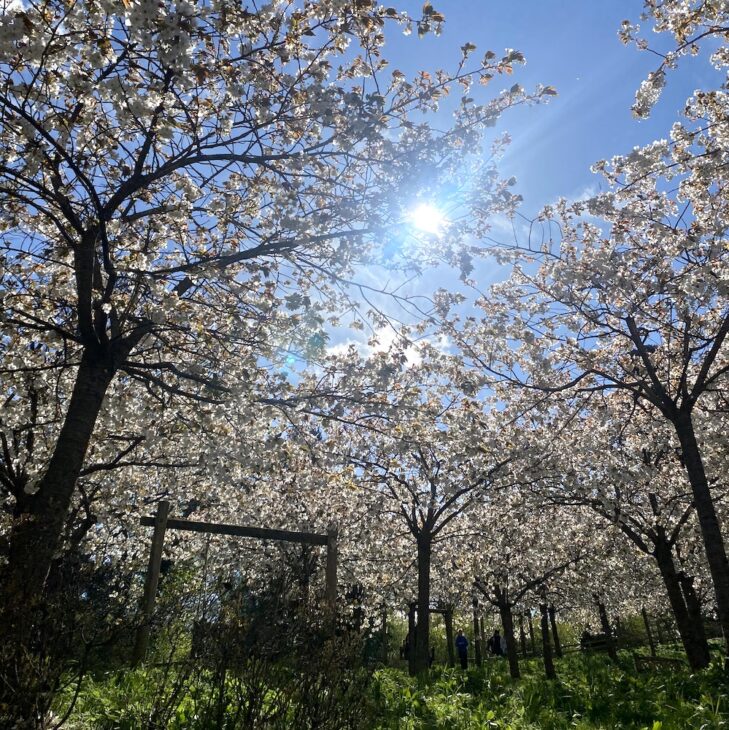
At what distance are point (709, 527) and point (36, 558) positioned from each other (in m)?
8.14

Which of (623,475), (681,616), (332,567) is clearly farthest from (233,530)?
(681,616)

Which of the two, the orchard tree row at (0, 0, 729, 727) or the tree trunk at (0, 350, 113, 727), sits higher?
the orchard tree row at (0, 0, 729, 727)

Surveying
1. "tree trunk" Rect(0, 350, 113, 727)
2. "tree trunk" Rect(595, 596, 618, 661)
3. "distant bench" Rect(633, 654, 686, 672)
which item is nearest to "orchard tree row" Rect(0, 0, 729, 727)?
"tree trunk" Rect(0, 350, 113, 727)

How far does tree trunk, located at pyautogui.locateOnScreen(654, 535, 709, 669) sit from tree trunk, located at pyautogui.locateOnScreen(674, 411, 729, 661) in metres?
5.32

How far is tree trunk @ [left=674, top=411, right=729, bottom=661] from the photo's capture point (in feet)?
23.2

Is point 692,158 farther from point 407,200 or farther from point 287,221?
point 287,221

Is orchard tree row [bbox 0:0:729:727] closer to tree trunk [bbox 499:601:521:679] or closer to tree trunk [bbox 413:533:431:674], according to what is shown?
tree trunk [bbox 413:533:431:674]

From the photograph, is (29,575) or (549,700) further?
(549,700)

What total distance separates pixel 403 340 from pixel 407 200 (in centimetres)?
193

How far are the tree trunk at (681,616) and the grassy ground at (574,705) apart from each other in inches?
93.7

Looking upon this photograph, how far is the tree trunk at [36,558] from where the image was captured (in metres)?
3.65

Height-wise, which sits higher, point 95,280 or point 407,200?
point 407,200

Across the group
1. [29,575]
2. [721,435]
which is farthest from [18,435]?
[721,435]

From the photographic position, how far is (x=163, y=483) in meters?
14.8
